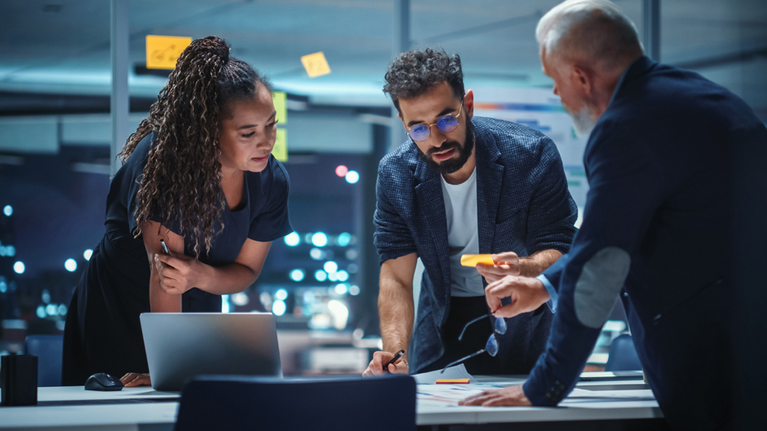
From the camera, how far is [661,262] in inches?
53.5

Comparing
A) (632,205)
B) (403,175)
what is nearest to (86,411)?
(632,205)

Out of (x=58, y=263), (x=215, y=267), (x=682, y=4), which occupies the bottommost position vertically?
(x=58, y=263)

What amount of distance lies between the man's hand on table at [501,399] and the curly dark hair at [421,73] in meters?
1.05

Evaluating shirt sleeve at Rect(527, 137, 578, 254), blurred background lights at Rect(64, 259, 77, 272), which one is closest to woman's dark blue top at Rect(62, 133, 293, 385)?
shirt sleeve at Rect(527, 137, 578, 254)

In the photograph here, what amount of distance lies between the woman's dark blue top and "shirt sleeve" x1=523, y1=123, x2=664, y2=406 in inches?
45.0

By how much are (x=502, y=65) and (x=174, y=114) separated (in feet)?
12.0

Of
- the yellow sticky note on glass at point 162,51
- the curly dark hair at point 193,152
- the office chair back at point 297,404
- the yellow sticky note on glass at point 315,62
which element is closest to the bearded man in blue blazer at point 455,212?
the curly dark hair at point 193,152

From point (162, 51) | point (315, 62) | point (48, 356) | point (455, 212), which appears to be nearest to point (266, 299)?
point (315, 62)

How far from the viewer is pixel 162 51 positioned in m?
3.53

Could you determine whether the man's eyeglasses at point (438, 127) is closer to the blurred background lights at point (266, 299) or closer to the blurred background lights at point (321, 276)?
the blurred background lights at point (266, 299)

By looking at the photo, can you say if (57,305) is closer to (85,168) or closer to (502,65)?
(85,168)

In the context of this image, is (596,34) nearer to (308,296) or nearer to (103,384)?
(103,384)

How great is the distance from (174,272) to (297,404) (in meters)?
0.91

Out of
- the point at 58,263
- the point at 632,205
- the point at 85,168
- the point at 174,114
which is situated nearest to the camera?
the point at 632,205
